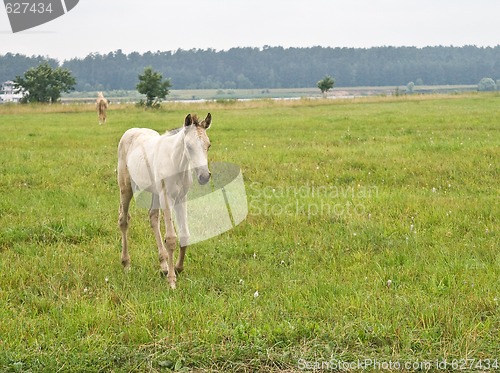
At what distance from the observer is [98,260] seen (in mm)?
7113

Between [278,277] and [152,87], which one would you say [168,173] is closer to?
[278,277]

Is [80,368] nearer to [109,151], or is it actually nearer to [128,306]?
[128,306]

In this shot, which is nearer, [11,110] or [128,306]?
[128,306]

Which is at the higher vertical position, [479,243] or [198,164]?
[198,164]

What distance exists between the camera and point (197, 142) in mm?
5762

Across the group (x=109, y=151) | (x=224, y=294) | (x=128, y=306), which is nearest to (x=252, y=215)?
(x=224, y=294)

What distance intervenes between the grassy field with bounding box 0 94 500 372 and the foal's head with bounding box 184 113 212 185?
1.39 m

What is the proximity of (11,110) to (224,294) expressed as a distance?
4399 centimetres

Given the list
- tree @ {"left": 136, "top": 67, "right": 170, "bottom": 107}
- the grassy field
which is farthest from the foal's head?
tree @ {"left": 136, "top": 67, "right": 170, "bottom": 107}

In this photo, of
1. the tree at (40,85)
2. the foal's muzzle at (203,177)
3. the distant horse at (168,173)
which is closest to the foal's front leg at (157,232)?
the distant horse at (168,173)

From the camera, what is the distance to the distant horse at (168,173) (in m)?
5.81

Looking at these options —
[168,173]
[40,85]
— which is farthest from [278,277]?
[40,85]

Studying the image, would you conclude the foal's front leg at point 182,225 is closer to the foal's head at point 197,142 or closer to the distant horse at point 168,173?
the distant horse at point 168,173

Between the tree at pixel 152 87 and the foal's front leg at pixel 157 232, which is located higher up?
the tree at pixel 152 87
